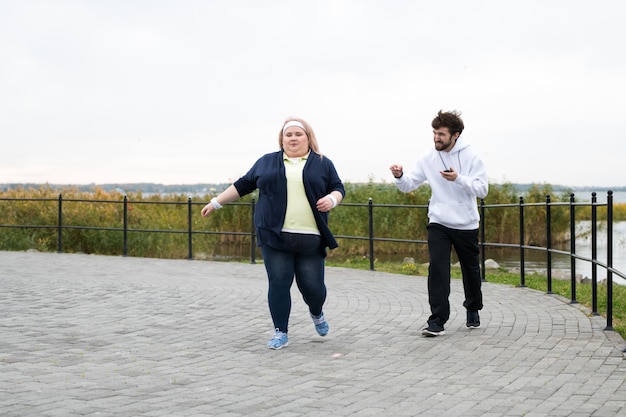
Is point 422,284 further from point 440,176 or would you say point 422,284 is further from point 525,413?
point 525,413

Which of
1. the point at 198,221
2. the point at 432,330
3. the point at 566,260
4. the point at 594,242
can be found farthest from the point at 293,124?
the point at 566,260

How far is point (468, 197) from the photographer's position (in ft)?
26.4

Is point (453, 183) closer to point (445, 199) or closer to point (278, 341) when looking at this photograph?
point (445, 199)

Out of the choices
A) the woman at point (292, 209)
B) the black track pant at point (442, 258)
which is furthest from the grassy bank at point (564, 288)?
the woman at point (292, 209)

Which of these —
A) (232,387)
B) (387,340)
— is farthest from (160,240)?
(232,387)

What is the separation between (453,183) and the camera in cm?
793

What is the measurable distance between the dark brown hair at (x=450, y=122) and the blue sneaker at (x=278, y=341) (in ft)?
7.33

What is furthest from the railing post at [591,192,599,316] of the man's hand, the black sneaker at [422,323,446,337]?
the man's hand

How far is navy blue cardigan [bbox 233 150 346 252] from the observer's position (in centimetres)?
721

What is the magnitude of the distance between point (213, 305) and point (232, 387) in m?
4.42

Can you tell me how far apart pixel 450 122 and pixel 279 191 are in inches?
67.6

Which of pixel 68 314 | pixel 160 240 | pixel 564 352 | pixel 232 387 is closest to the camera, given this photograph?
pixel 232 387

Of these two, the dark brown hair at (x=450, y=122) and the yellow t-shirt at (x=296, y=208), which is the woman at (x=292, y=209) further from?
the dark brown hair at (x=450, y=122)

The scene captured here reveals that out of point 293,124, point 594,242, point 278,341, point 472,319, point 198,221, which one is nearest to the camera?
point 293,124
